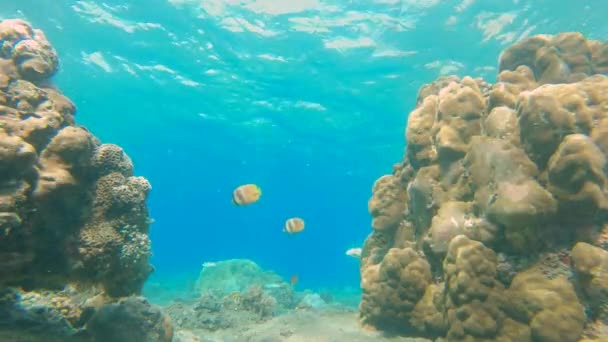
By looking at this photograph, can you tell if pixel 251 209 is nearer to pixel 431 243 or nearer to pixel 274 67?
pixel 274 67

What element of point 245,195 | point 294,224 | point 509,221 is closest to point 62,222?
point 245,195

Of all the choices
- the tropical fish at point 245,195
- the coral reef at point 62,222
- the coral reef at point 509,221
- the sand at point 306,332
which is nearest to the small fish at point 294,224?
the tropical fish at point 245,195

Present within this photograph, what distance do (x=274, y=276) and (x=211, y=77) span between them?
13358mm

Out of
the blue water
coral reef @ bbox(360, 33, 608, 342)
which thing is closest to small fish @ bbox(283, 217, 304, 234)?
coral reef @ bbox(360, 33, 608, 342)

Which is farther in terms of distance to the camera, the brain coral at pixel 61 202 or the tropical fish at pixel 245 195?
the tropical fish at pixel 245 195

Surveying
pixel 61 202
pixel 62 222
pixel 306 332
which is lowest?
pixel 306 332

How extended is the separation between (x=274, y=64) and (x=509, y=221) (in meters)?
19.2

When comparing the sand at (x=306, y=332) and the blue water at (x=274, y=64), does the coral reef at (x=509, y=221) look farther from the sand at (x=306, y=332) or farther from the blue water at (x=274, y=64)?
the blue water at (x=274, y=64)

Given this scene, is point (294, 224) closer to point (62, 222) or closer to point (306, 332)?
point (306, 332)

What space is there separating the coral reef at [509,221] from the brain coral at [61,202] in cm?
398

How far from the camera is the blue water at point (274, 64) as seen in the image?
1678 centimetres

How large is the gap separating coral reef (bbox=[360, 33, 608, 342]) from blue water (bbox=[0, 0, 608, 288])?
7.14m

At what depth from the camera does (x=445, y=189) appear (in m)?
5.93

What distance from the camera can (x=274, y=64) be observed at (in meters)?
21.9
